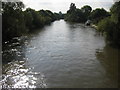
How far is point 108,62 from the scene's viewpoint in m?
22.2

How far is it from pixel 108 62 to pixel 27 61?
9.49 metres

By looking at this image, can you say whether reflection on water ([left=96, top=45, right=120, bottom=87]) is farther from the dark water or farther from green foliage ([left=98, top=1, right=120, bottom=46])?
green foliage ([left=98, top=1, right=120, bottom=46])

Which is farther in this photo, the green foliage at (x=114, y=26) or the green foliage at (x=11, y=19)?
the green foliage at (x=11, y=19)

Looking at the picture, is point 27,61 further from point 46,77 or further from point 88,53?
point 88,53

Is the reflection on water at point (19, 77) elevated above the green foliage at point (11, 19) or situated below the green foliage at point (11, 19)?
below

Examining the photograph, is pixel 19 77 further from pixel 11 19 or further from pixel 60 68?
pixel 11 19

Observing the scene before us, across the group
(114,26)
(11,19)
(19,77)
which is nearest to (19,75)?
(19,77)

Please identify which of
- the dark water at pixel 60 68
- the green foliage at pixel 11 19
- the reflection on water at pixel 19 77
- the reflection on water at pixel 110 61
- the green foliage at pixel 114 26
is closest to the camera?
the reflection on water at pixel 19 77

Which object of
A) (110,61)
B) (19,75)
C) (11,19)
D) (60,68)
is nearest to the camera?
(19,75)

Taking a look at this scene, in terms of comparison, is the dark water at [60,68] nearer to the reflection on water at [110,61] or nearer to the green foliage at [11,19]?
the reflection on water at [110,61]

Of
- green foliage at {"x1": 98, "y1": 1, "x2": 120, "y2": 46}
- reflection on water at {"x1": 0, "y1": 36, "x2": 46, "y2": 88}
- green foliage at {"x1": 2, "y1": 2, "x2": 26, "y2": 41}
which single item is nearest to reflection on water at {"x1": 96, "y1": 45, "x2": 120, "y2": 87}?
green foliage at {"x1": 98, "y1": 1, "x2": 120, "y2": 46}

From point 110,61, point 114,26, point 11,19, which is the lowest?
point 110,61

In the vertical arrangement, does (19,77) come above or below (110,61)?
below

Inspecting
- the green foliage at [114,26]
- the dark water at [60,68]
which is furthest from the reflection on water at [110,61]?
the green foliage at [114,26]
